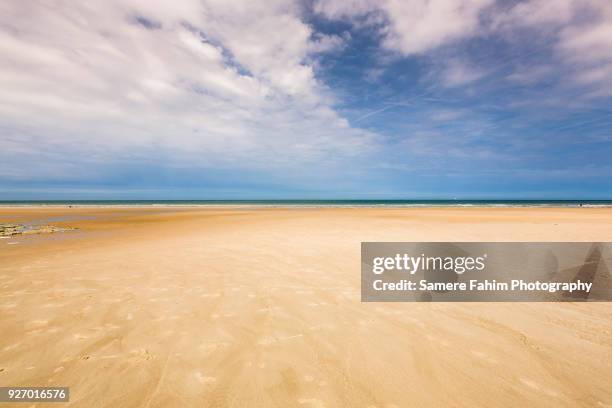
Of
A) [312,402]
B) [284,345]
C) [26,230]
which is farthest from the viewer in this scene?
[26,230]

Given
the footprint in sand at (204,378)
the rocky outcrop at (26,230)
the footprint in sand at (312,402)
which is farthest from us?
the rocky outcrop at (26,230)

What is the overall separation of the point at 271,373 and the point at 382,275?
13.3ft

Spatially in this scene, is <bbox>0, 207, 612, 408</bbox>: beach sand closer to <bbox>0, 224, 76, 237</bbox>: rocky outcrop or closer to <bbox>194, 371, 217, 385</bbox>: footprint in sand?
<bbox>194, 371, 217, 385</bbox>: footprint in sand

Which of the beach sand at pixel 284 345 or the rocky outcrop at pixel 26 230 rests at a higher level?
the beach sand at pixel 284 345

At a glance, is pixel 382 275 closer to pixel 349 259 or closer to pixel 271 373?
pixel 349 259

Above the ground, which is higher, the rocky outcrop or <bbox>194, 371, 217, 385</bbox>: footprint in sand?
<bbox>194, 371, 217, 385</bbox>: footprint in sand

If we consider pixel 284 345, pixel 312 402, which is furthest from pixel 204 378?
pixel 312 402

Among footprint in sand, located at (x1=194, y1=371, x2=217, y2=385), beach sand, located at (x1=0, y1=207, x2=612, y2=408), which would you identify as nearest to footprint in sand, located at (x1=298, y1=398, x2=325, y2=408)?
beach sand, located at (x1=0, y1=207, x2=612, y2=408)

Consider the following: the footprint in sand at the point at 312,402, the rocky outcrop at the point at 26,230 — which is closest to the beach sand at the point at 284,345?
the footprint in sand at the point at 312,402

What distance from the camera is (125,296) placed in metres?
4.98

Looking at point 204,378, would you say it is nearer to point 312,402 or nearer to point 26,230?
point 312,402

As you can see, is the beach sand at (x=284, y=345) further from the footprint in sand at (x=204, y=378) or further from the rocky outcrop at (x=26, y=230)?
the rocky outcrop at (x=26, y=230)

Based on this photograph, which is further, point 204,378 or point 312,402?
point 204,378

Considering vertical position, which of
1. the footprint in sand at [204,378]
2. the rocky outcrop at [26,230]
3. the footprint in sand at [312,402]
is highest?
the footprint in sand at [204,378]
